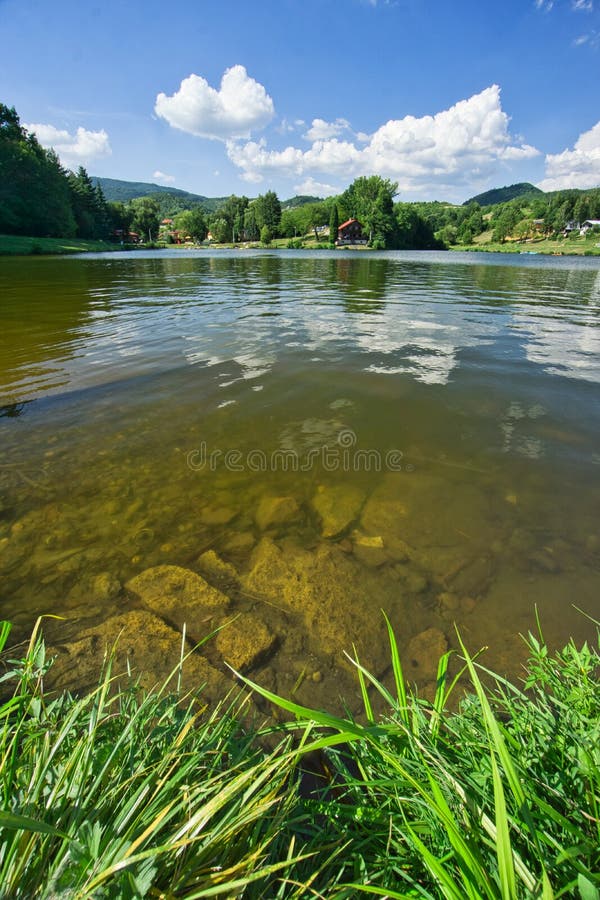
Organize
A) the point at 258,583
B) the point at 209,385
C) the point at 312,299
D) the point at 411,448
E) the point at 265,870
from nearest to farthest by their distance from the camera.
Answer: the point at 265,870 < the point at 258,583 < the point at 411,448 < the point at 209,385 < the point at 312,299

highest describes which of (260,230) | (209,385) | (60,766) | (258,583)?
(260,230)

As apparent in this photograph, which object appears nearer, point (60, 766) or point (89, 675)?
point (60, 766)

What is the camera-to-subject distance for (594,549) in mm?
2947

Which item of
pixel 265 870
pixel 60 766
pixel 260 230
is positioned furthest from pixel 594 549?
pixel 260 230

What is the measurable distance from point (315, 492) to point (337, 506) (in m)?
0.31

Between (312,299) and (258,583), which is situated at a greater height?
(312,299)

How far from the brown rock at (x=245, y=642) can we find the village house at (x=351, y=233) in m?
119

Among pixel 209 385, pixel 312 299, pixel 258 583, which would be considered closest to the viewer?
pixel 258 583

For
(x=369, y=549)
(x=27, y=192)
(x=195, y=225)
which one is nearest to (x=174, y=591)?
(x=369, y=549)

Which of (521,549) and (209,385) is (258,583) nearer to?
(521,549)

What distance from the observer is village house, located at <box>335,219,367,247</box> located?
105m

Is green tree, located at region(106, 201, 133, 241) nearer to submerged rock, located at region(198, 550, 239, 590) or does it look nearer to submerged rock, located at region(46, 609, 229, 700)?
submerged rock, located at region(198, 550, 239, 590)

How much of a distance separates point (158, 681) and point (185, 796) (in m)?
1.34

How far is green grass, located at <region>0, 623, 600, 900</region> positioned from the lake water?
109 cm
